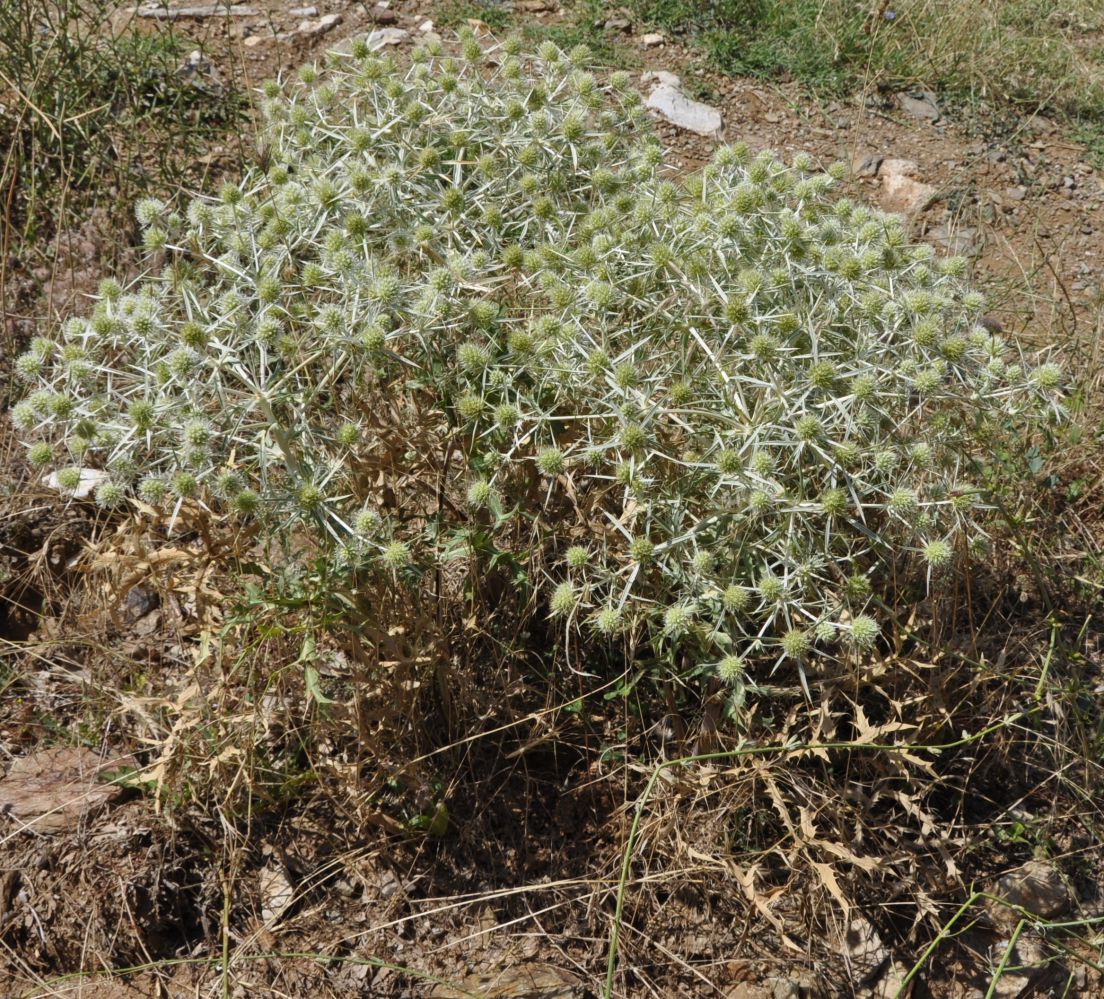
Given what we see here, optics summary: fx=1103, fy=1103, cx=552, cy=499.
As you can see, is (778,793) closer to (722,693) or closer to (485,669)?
(722,693)

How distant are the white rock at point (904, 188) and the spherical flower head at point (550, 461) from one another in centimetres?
295

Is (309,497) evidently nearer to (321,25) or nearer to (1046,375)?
(1046,375)

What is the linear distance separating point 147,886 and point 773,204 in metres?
2.53

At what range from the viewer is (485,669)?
10.3 ft

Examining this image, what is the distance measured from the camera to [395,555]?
2566mm

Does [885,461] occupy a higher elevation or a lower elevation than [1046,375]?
lower

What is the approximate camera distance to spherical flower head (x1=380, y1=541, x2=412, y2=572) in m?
2.57

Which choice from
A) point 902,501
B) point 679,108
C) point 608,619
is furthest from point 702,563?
point 679,108

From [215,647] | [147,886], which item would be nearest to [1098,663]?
[215,647]

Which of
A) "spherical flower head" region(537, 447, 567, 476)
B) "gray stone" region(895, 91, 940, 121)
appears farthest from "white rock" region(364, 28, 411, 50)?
"spherical flower head" region(537, 447, 567, 476)

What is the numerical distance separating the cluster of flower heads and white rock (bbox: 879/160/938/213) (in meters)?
1.89

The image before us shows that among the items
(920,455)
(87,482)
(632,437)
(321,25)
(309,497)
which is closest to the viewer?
(309,497)

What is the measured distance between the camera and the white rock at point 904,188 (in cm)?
491

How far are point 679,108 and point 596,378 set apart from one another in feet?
9.56
